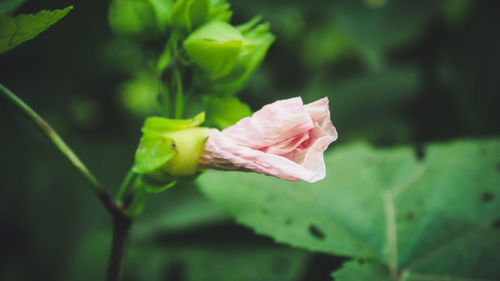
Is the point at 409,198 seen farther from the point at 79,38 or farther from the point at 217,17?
the point at 79,38

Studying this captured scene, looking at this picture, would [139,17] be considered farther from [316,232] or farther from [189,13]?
[316,232]

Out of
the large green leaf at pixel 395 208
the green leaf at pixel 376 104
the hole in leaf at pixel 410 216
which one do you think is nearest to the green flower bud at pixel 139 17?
the large green leaf at pixel 395 208

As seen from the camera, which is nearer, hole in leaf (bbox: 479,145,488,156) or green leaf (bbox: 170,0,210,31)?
green leaf (bbox: 170,0,210,31)

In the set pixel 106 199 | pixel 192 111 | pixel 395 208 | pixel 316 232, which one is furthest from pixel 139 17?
pixel 192 111

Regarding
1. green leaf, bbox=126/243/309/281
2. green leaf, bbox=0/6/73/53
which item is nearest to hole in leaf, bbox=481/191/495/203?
green leaf, bbox=126/243/309/281

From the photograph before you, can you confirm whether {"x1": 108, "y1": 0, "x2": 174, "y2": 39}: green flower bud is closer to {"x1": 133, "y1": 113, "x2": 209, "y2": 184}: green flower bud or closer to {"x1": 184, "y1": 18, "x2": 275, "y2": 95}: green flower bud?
{"x1": 184, "y1": 18, "x2": 275, "y2": 95}: green flower bud

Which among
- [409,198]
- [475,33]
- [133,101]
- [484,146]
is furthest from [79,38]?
[133,101]

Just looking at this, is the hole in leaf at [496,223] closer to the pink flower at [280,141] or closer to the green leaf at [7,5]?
the pink flower at [280,141]
